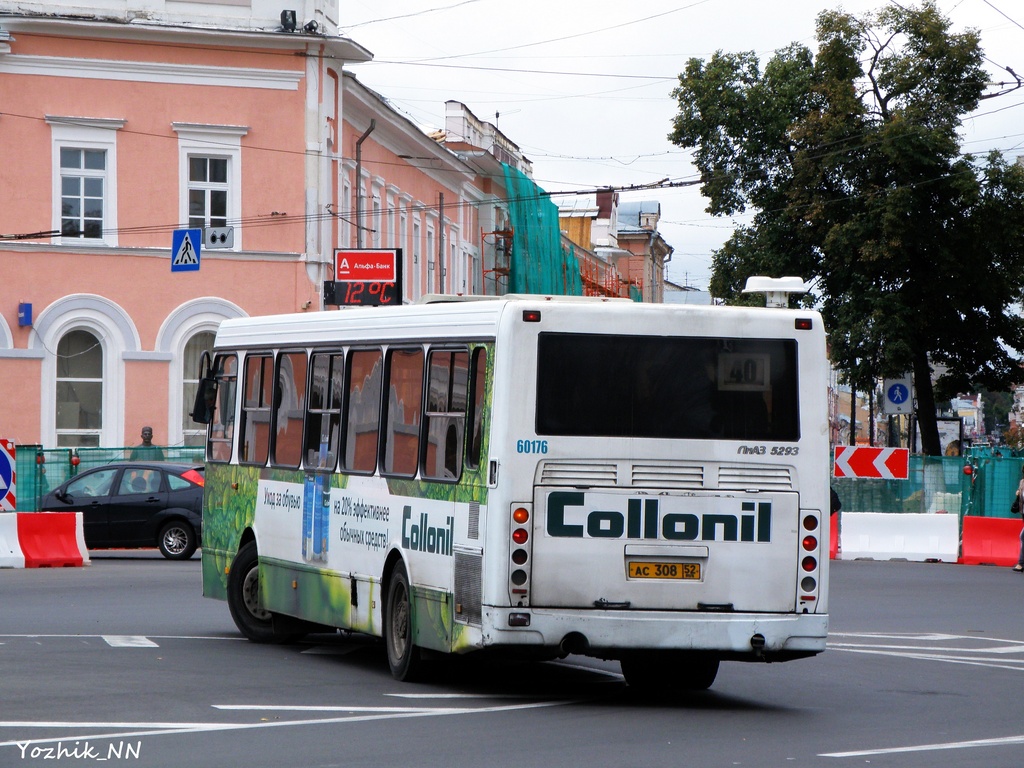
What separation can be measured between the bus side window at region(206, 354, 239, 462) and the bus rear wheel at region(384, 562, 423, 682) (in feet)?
11.9

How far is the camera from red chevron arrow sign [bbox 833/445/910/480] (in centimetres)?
3191

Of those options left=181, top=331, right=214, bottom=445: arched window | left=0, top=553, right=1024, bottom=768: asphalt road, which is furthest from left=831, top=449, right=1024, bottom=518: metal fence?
left=0, top=553, right=1024, bottom=768: asphalt road

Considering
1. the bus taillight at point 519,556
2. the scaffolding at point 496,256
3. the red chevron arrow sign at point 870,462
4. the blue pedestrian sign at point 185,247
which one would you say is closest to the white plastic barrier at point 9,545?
the blue pedestrian sign at point 185,247

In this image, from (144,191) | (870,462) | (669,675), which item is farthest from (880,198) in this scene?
(669,675)

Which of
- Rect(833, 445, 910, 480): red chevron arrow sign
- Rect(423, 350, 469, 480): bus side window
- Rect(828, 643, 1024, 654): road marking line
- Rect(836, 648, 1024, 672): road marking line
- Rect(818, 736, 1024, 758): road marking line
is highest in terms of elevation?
Rect(423, 350, 469, 480): bus side window

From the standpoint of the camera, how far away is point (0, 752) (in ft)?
29.5

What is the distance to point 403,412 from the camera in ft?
41.5

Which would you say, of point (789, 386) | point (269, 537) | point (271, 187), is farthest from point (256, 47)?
point (789, 386)

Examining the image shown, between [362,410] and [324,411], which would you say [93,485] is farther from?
Result: [362,410]

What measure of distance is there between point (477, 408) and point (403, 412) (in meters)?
1.26

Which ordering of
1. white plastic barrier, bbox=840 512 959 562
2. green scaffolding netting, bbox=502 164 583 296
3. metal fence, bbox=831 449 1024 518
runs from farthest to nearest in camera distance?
green scaffolding netting, bbox=502 164 583 296 → metal fence, bbox=831 449 1024 518 → white plastic barrier, bbox=840 512 959 562

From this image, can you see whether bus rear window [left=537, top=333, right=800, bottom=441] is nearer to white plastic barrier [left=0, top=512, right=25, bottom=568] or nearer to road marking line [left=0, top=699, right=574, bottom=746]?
road marking line [left=0, top=699, right=574, bottom=746]

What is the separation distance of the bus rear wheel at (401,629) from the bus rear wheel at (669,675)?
1.46 meters

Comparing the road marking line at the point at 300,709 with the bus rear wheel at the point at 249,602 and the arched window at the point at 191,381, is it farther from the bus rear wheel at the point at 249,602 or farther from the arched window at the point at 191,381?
the arched window at the point at 191,381
